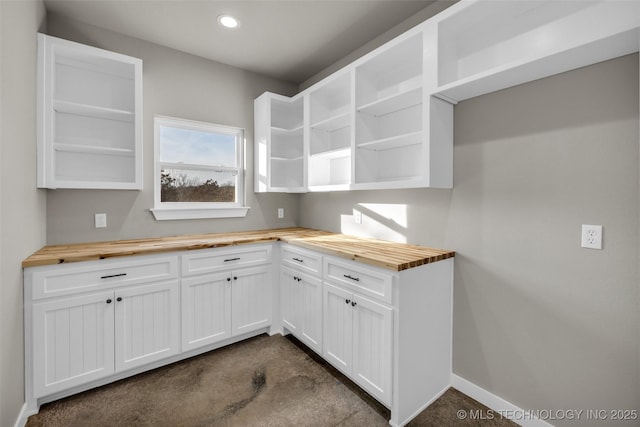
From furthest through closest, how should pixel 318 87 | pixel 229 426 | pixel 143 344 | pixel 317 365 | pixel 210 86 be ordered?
pixel 210 86 → pixel 318 87 → pixel 317 365 → pixel 143 344 → pixel 229 426

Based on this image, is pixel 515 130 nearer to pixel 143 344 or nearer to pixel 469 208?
pixel 469 208

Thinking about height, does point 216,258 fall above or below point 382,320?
above

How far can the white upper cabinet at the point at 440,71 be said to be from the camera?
143 centimetres

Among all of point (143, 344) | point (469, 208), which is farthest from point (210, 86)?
point (469, 208)

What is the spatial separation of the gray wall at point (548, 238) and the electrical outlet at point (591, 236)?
1.2 inches

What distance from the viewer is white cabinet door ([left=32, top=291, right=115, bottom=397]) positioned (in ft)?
5.90

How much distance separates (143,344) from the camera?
214 centimetres

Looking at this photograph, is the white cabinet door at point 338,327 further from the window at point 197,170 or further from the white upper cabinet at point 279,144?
the window at point 197,170

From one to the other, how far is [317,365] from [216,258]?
1.15 metres

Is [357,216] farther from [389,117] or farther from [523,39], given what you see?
[523,39]

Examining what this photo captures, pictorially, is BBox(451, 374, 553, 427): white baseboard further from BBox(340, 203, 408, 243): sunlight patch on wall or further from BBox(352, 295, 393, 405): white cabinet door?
BBox(340, 203, 408, 243): sunlight patch on wall

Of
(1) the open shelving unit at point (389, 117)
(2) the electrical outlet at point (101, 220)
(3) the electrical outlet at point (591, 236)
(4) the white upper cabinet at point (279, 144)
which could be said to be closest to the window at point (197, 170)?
(4) the white upper cabinet at point (279, 144)

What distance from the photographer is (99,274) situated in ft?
6.48

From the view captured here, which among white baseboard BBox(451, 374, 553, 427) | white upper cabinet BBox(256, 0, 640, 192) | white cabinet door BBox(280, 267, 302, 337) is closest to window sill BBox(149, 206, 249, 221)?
white upper cabinet BBox(256, 0, 640, 192)
